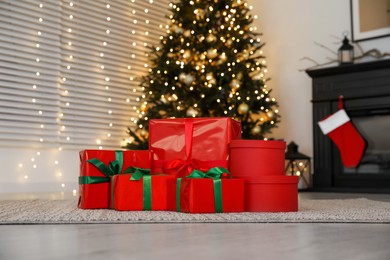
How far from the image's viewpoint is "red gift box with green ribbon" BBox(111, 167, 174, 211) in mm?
1915

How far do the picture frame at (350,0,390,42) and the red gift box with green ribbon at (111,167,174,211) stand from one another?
2974 millimetres

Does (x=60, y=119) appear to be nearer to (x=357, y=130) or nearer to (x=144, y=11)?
(x=144, y=11)

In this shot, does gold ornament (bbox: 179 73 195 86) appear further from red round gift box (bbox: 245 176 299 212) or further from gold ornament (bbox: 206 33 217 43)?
red round gift box (bbox: 245 176 299 212)

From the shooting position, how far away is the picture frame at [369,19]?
426 centimetres

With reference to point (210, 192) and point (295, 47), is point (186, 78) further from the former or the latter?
point (210, 192)

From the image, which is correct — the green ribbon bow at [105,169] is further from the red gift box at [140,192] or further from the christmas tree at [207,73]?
the christmas tree at [207,73]

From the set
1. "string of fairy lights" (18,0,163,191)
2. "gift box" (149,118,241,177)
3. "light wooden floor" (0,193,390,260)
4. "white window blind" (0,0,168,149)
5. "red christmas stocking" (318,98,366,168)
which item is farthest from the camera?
"red christmas stocking" (318,98,366,168)

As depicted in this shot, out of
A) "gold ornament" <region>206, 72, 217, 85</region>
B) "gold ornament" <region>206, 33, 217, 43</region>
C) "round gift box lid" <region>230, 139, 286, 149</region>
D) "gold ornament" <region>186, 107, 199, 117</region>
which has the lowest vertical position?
"round gift box lid" <region>230, 139, 286, 149</region>

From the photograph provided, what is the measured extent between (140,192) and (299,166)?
267 centimetres

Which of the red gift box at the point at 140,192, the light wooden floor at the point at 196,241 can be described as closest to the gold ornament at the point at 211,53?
the red gift box at the point at 140,192

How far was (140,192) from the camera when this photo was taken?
1.93 meters

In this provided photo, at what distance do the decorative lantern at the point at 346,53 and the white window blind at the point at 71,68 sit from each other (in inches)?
67.1

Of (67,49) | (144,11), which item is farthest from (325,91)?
(67,49)

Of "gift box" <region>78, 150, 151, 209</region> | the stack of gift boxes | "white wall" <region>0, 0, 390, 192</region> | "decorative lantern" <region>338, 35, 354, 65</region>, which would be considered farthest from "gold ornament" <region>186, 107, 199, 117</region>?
"gift box" <region>78, 150, 151, 209</region>
